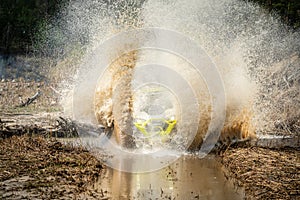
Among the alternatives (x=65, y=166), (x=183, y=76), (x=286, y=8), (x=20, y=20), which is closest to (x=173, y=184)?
(x=65, y=166)

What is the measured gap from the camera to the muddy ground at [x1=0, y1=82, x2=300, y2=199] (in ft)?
21.6

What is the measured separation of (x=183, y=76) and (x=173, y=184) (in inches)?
194

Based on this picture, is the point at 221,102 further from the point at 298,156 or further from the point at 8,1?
the point at 8,1

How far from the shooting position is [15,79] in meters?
20.2

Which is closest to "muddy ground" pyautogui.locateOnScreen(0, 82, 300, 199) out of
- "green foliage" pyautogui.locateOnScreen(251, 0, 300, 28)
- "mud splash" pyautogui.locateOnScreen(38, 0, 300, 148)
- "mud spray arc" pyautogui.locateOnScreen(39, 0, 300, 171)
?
Result: "mud spray arc" pyautogui.locateOnScreen(39, 0, 300, 171)

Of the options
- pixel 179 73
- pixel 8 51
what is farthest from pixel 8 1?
pixel 179 73

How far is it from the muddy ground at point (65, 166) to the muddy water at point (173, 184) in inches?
7.0

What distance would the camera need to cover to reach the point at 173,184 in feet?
23.6

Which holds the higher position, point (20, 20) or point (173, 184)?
point (20, 20)

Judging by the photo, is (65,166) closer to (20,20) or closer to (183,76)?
(183,76)

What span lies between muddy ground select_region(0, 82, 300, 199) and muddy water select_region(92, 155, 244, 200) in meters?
0.18

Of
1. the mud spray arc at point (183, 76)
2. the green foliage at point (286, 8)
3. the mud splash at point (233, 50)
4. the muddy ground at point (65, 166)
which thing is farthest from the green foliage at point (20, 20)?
the muddy ground at point (65, 166)

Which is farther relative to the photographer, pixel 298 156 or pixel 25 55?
pixel 25 55

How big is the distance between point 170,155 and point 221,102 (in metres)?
2.10
